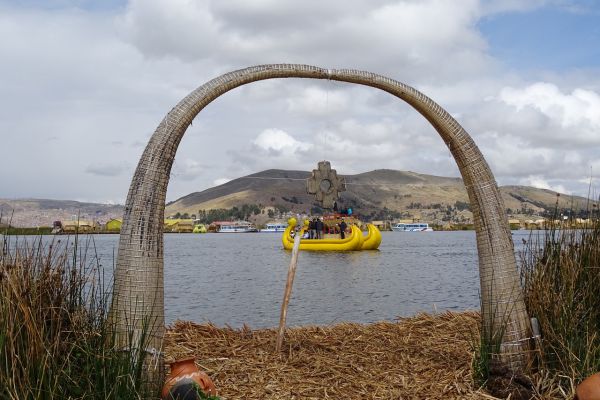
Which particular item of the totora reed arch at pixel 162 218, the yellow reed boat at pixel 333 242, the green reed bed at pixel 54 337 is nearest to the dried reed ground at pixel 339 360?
the totora reed arch at pixel 162 218

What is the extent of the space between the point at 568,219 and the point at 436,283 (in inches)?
764

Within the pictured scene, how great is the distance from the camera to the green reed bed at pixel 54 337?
12.4 feet

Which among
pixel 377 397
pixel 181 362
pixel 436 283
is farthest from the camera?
pixel 436 283

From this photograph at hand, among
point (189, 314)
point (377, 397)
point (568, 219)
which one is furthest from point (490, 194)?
point (189, 314)

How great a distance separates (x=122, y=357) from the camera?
4.35 metres

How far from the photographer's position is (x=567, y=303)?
5.22m

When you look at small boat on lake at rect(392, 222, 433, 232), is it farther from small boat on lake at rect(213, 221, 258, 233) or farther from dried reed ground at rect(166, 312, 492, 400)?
dried reed ground at rect(166, 312, 492, 400)

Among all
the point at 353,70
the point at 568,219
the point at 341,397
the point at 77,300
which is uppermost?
the point at 353,70

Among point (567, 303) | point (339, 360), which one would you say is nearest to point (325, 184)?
point (339, 360)

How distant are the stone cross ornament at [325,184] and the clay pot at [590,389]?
2573 cm

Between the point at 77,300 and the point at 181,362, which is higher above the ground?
the point at 77,300

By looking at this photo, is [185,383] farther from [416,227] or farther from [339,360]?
[416,227]

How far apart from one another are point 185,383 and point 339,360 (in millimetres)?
1973

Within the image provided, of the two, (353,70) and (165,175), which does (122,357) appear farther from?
(353,70)
